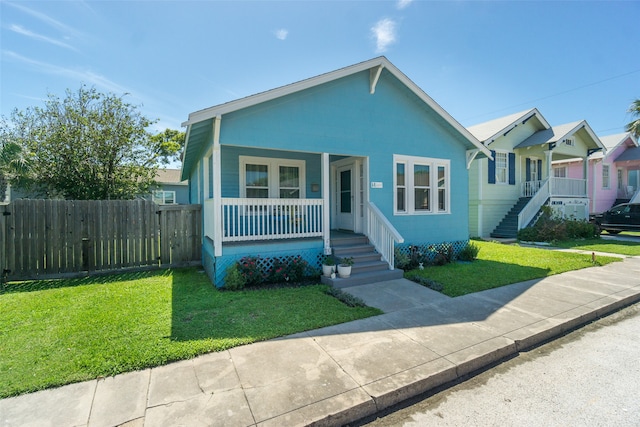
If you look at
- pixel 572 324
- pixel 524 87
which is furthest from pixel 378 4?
pixel 524 87

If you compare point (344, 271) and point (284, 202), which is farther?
point (284, 202)

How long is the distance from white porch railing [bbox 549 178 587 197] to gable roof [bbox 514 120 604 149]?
2.19 metres

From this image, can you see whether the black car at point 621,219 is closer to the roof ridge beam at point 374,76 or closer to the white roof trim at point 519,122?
the white roof trim at point 519,122

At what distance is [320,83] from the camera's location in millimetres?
7164

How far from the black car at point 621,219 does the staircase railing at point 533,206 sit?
3.72 metres

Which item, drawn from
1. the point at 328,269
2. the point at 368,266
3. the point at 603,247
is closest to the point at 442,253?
the point at 368,266

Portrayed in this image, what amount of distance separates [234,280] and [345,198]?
15.6 feet

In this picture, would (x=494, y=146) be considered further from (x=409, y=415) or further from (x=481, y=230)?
(x=409, y=415)

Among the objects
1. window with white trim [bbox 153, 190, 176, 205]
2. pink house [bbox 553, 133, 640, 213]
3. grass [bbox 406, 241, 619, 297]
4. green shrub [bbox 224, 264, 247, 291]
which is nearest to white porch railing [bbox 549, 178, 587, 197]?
pink house [bbox 553, 133, 640, 213]

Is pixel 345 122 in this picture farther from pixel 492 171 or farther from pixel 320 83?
pixel 492 171

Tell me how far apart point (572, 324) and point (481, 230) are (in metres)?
11.7

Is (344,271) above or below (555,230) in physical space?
below

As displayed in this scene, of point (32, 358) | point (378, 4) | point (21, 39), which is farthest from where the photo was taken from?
point (378, 4)

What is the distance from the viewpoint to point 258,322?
4523 millimetres
